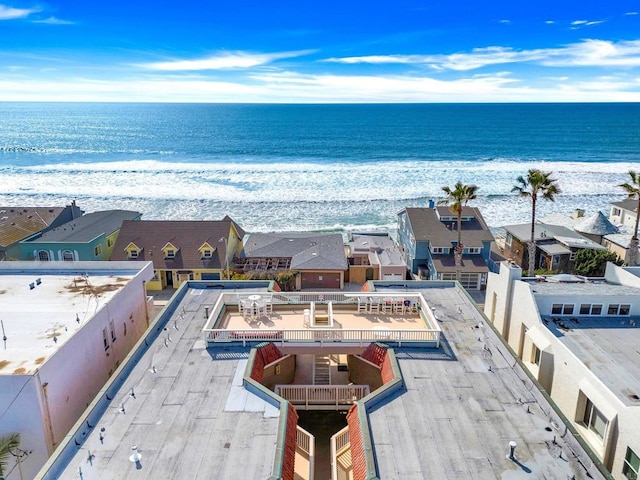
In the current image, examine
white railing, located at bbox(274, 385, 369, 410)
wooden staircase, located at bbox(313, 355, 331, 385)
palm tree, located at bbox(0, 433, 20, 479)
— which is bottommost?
wooden staircase, located at bbox(313, 355, 331, 385)

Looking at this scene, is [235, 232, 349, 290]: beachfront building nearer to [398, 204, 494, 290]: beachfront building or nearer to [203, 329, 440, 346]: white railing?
[398, 204, 494, 290]: beachfront building

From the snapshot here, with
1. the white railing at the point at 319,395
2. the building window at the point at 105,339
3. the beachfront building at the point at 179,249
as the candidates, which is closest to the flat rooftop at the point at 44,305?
the building window at the point at 105,339

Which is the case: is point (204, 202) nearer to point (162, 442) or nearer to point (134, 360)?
point (134, 360)

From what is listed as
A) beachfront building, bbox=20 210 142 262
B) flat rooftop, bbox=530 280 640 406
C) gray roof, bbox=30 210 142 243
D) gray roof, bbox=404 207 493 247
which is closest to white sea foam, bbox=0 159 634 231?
gray roof, bbox=30 210 142 243

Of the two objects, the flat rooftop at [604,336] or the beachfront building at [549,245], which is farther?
the beachfront building at [549,245]

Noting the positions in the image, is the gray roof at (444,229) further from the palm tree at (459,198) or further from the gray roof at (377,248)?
the gray roof at (377,248)

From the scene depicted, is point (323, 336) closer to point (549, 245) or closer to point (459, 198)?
point (459, 198)
